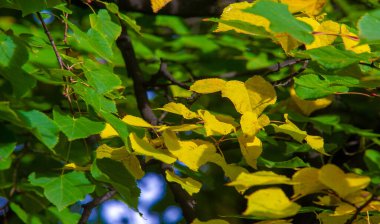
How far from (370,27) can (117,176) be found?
64 cm

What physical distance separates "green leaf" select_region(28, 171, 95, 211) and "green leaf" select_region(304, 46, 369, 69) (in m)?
0.52

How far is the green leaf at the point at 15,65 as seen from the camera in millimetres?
1227

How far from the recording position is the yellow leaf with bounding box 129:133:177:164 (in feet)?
4.06

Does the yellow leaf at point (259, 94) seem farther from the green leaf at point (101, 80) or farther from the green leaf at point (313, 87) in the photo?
the green leaf at point (101, 80)

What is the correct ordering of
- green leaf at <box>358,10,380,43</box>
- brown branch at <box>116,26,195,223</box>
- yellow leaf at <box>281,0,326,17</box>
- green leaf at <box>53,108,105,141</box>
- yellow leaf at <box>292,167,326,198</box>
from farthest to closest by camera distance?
brown branch at <box>116,26,195,223</box>
yellow leaf at <box>281,0,326,17</box>
green leaf at <box>53,108,105,141</box>
yellow leaf at <box>292,167,326,198</box>
green leaf at <box>358,10,380,43</box>

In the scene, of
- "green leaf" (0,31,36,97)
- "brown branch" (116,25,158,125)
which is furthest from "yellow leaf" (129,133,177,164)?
"brown branch" (116,25,158,125)

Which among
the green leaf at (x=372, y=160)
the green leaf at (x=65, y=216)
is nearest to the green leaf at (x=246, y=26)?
the green leaf at (x=372, y=160)

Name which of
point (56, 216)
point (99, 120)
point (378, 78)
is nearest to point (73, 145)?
point (56, 216)

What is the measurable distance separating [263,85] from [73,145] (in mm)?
774

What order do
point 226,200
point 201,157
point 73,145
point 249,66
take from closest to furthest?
point 201,157 → point 73,145 → point 249,66 → point 226,200

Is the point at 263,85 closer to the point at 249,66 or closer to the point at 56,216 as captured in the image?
the point at 56,216

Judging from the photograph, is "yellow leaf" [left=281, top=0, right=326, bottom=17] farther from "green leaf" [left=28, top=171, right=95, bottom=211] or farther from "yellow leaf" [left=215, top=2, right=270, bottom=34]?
"green leaf" [left=28, top=171, right=95, bottom=211]

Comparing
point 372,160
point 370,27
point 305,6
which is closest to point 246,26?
point 370,27

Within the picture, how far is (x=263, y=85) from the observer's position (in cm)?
134
